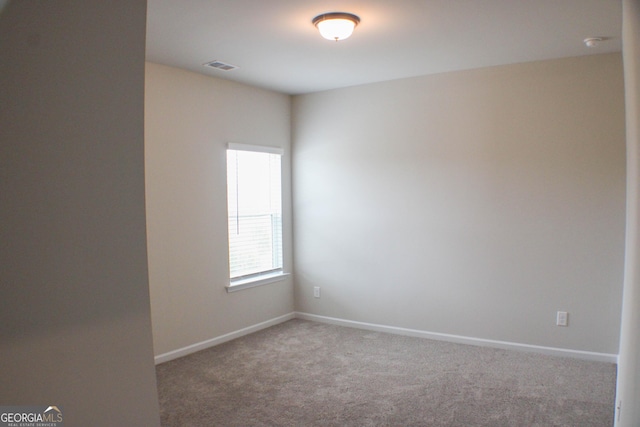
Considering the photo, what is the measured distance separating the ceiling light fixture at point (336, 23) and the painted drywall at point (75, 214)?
73.2 inches

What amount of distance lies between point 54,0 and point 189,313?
3.66m

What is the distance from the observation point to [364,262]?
5262mm

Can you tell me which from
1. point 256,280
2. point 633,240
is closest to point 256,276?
point 256,280

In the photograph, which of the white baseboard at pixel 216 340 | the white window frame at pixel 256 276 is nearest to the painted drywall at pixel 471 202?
the white window frame at pixel 256 276

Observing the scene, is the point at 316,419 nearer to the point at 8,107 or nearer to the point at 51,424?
the point at 51,424

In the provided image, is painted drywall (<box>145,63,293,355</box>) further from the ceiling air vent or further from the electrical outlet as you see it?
the electrical outlet

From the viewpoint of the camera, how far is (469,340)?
4.66 meters

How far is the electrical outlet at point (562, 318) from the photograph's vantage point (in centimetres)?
423

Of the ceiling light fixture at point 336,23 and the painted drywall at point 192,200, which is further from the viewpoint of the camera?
the painted drywall at point 192,200

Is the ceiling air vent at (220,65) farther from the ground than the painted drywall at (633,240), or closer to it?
farther from the ground

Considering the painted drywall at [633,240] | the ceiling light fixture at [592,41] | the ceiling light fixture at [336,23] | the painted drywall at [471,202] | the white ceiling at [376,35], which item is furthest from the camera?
the painted drywall at [471,202]

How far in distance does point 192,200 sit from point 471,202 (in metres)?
2.72

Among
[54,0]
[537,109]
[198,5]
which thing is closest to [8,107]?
[54,0]

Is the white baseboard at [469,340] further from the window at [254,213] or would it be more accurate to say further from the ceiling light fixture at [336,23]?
the ceiling light fixture at [336,23]
